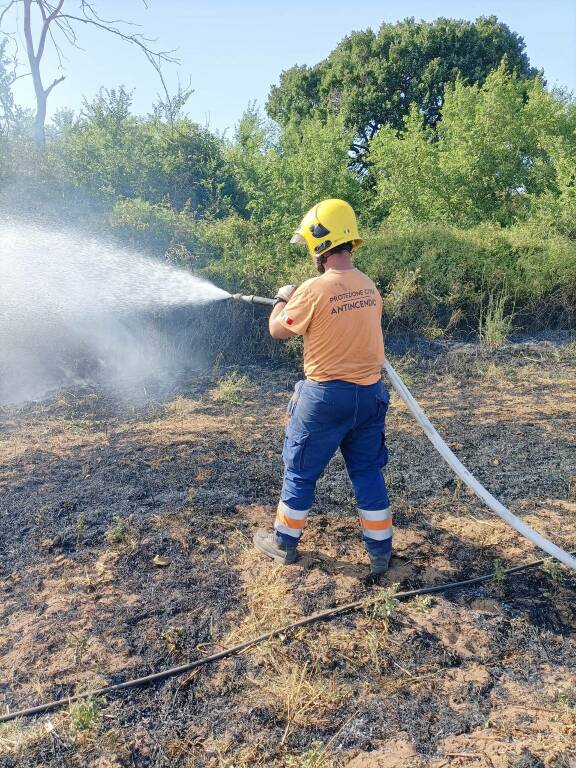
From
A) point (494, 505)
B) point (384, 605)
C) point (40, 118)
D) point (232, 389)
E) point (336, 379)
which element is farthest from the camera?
point (40, 118)

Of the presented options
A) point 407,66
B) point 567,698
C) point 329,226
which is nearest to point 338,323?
point 329,226

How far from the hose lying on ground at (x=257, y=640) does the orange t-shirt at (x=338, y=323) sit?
4.04 ft

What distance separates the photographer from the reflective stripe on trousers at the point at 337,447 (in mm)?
3328

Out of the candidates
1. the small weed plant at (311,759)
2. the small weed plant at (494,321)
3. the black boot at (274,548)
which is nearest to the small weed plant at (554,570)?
the black boot at (274,548)

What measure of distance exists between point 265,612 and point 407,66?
28.4 m

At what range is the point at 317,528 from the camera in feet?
13.5

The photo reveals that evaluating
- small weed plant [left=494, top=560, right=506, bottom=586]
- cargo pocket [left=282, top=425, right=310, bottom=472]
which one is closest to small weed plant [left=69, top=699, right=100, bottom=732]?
cargo pocket [left=282, top=425, right=310, bottom=472]

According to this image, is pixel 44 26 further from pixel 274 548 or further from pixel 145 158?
pixel 274 548

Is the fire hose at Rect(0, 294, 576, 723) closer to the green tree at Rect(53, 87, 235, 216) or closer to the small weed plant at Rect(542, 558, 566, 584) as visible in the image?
the small weed plant at Rect(542, 558, 566, 584)

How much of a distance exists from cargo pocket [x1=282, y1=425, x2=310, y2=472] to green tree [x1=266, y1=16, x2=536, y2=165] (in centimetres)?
2383

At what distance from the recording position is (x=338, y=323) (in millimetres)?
3264

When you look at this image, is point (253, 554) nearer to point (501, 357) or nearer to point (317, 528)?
point (317, 528)

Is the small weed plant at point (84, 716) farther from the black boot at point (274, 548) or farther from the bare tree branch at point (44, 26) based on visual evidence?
the bare tree branch at point (44, 26)

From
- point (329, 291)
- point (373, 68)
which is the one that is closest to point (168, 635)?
point (329, 291)
